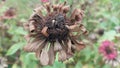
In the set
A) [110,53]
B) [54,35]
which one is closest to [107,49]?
[110,53]

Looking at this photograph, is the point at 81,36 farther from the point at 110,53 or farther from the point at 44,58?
the point at 44,58

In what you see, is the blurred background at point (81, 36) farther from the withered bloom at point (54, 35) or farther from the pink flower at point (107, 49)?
the withered bloom at point (54, 35)

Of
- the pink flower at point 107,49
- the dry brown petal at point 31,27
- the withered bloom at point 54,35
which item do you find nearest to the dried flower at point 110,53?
the pink flower at point 107,49

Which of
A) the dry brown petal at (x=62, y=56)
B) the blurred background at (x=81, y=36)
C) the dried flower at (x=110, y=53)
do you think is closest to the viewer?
the dry brown petal at (x=62, y=56)

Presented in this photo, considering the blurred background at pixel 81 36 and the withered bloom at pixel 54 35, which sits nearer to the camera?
the withered bloom at pixel 54 35

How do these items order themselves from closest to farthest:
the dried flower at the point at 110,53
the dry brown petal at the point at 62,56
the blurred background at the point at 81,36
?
the dry brown petal at the point at 62,56 → the dried flower at the point at 110,53 → the blurred background at the point at 81,36

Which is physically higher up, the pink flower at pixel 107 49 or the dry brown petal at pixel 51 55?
the dry brown petal at pixel 51 55

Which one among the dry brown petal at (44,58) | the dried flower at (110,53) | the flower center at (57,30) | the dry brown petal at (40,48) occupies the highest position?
the flower center at (57,30)

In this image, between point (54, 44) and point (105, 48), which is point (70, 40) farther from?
point (105, 48)
